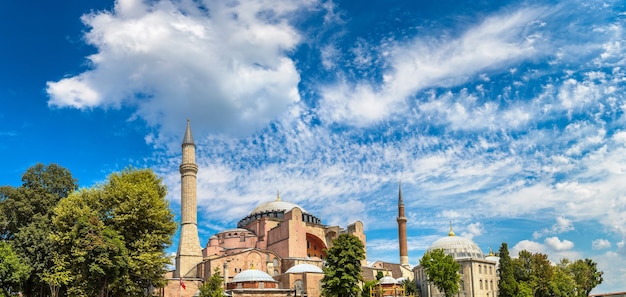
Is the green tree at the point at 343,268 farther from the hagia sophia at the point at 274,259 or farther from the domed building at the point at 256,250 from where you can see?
the hagia sophia at the point at 274,259

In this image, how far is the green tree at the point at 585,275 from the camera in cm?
5697

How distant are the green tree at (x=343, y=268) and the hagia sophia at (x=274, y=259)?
6.16 metres

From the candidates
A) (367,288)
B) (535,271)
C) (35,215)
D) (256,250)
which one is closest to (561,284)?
(535,271)

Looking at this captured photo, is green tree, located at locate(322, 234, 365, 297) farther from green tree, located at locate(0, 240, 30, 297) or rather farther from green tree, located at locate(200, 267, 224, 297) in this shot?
green tree, located at locate(0, 240, 30, 297)

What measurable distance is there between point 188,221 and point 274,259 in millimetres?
7963

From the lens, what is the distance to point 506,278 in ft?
147

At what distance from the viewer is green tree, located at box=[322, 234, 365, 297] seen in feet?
116

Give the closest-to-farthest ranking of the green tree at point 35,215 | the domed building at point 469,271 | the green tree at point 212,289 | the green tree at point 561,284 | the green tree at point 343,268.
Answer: the green tree at point 35,215 < the green tree at point 343,268 < the green tree at point 212,289 < the domed building at point 469,271 < the green tree at point 561,284

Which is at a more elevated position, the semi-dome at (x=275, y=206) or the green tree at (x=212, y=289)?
the semi-dome at (x=275, y=206)

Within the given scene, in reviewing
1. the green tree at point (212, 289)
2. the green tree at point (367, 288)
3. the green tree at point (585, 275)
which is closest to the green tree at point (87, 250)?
the green tree at point (212, 289)

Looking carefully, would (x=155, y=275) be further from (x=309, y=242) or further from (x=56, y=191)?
(x=309, y=242)

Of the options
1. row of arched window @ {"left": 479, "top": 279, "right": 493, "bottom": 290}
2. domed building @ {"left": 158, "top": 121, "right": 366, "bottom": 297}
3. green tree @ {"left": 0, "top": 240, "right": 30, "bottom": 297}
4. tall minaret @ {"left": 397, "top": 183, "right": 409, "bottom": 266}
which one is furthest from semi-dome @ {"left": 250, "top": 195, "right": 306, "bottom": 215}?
green tree @ {"left": 0, "top": 240, "right": 30, "bottom": 297}

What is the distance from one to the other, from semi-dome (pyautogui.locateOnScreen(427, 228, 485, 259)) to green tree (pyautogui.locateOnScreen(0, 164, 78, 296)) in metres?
28.8

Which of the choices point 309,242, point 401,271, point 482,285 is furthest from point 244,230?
point 482,285
